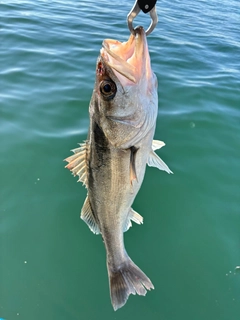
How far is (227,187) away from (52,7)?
10286mm

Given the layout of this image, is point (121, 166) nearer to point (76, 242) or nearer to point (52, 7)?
point (76, 242)

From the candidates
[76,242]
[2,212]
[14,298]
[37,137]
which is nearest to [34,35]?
[37,137]

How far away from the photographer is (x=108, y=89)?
6.62 ft

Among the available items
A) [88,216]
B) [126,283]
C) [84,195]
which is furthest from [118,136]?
[84,195]

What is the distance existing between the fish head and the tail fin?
1.24m

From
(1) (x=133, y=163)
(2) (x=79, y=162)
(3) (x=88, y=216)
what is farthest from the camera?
(3) (x=88, y=216)

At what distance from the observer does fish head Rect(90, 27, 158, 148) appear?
6.36 feet

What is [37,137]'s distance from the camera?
4.93m

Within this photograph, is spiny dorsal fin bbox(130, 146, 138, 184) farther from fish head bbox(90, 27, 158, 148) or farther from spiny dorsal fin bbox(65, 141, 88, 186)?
spiny dorsal fin bbox(65, 141, 88, 186)

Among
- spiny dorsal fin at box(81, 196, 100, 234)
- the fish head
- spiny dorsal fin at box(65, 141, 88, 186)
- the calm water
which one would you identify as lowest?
the calm water

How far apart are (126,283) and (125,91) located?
1678 millimetres

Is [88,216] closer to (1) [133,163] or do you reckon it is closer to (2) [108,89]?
(1) [133,163]

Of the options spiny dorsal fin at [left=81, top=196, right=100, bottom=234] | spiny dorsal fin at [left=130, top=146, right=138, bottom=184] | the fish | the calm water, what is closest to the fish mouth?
the fish

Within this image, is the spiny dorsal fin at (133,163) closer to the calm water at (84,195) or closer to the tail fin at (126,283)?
the tail fin at (126,283)
